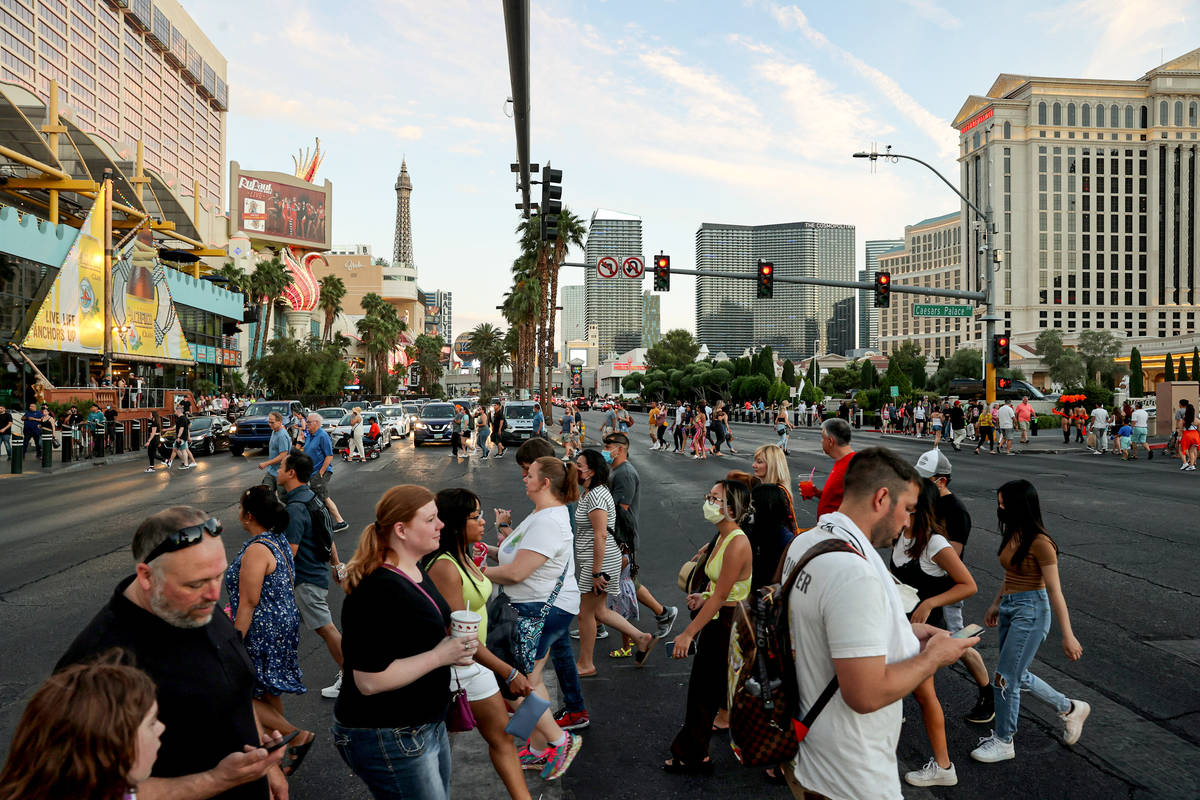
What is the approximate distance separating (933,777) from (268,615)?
146 inches

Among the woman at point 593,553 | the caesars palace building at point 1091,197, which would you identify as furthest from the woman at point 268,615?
the caesars palace building at point 1091,197

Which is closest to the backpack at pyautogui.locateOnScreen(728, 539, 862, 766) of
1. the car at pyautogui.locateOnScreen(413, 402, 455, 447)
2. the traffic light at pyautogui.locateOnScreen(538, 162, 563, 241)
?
the traffic light at pyautogui.locateOnScreen(538, 162, 563, 241)

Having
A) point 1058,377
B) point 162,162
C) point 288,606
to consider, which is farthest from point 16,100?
point 1058,377

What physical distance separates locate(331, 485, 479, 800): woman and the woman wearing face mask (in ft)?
5.43

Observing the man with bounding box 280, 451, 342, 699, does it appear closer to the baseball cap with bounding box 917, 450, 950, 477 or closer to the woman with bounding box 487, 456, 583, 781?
the woman with bounding box 487, 456, 583, 781

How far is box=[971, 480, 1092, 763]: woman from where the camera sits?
13.7ft

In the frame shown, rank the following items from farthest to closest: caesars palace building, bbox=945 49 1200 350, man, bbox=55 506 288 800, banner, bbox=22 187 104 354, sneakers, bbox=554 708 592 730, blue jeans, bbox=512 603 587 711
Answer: caesars palace building, bbox=945 49 1200 350 → banner, bbox=22 187 104 354 → sneakers, bbox=554 708 592 730 → blue jeans, bbox=512 603 587 711 → man, bbox=55 506 288 800

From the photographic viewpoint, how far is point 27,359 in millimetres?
34156

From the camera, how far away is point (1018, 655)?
165 inches

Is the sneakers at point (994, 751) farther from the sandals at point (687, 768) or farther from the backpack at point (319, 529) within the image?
the backpack at point (319, 529)

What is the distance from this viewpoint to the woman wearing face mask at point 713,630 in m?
4.08

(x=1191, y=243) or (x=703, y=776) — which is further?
(x=1191, y=243)

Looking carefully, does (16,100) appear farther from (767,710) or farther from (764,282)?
(767,710)

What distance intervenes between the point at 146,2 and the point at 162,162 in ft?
67.5
